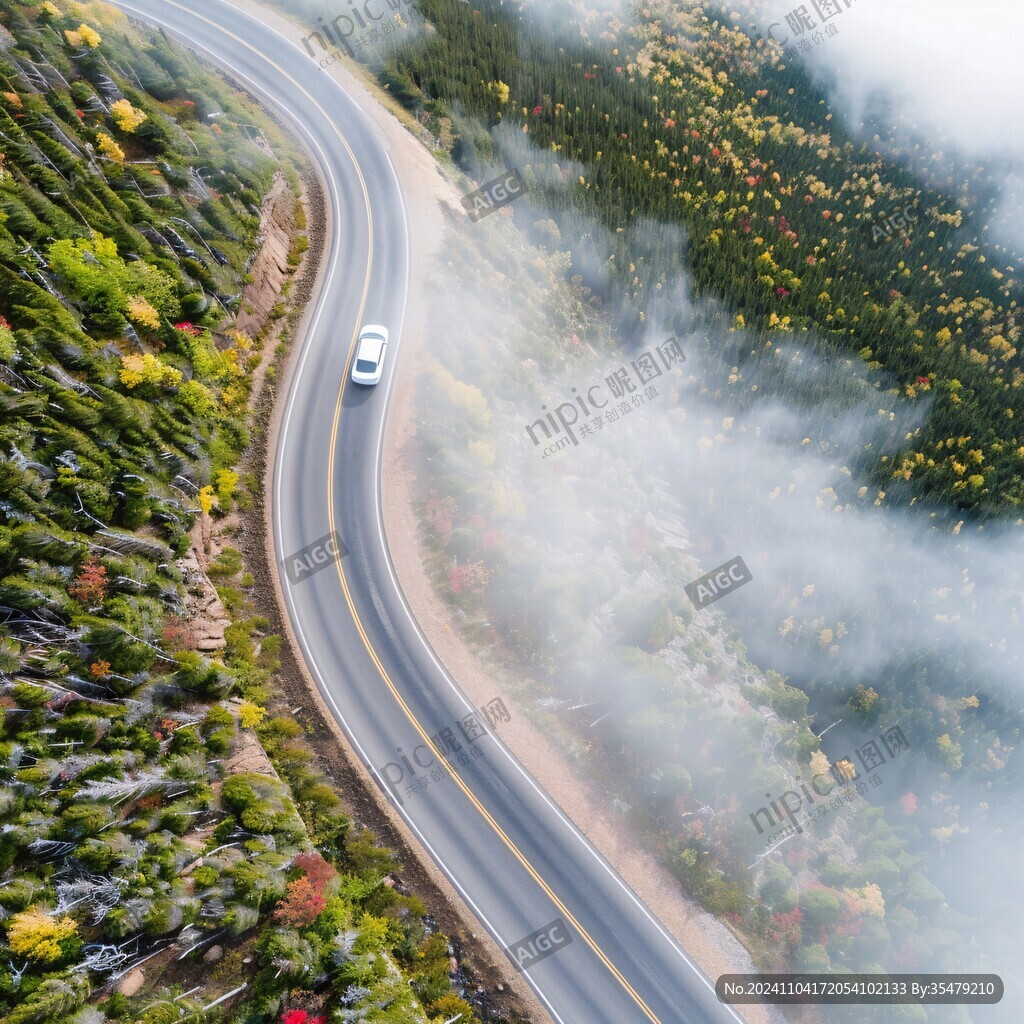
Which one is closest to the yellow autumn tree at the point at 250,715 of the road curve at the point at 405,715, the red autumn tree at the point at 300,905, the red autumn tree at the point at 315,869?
the road curve at the point at 405,715

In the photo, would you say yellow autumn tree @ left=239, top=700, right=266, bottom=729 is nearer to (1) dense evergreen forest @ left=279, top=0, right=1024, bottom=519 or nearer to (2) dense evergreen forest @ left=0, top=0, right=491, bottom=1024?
(2) dense evergreen forest @ left=0, top=0, right=491, bottom=1024

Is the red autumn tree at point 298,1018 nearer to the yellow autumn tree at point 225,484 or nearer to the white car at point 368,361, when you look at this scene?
the yellow autumn tree at point 225,484

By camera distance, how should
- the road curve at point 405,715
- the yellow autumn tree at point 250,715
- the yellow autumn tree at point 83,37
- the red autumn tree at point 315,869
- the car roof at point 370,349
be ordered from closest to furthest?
1. the red autumn tree at point 315,869
2. the road curve at point 405,715
3. the yellow autumn tree at point 250,715
4. the yellow autumn tree at point 83,37
5. the car roof at point 370,349

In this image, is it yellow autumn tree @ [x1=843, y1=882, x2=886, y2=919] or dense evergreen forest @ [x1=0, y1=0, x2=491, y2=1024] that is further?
yellow autumn tree @ [x1=843, y1=882, x2=886, y2=919]

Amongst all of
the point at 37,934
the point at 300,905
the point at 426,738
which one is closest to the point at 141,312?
the point at 426,738

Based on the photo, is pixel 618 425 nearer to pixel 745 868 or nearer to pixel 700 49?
pixel 745 868

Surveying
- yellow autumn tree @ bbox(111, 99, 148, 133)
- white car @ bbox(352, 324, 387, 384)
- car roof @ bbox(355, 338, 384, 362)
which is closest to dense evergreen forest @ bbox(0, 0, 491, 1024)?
yellow autumn tree @ bbox(111, 99, 148, 133)

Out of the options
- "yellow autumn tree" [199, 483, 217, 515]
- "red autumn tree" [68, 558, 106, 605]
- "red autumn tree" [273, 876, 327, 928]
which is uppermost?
"yellow autumn tree" [199, 483, 217, 515]
